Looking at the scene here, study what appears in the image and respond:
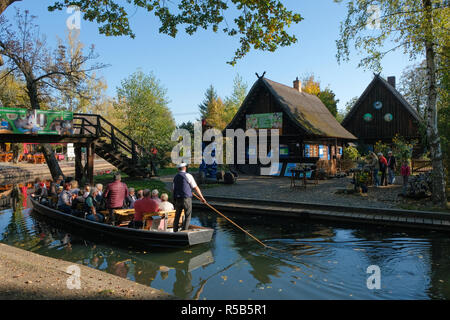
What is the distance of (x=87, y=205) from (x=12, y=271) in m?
5.38

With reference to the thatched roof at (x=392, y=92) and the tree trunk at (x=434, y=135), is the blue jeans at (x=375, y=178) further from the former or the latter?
the thatched roof at (x=392, y=92)

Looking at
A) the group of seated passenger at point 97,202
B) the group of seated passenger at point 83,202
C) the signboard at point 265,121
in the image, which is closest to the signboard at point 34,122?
the group of seated passenger at point 97,202

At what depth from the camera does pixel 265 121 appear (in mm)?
24359

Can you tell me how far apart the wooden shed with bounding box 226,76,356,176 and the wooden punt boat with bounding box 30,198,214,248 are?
555 inches

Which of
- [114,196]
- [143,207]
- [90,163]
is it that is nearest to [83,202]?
[114,196]

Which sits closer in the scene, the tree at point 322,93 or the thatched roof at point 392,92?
the thatched roof at point 392,92

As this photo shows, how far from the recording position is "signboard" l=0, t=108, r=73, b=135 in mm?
16438

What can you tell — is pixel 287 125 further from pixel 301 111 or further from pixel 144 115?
pixel 144 115

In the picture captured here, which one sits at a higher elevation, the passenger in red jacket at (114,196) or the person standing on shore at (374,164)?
the person standing on shore at (374,164)

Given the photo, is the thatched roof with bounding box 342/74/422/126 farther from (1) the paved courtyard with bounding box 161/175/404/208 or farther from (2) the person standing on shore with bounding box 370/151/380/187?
(1) the paved courtyard with bounding box 161/175/404/208

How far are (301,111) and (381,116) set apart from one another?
11386 mm

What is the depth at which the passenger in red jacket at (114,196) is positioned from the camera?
986cm

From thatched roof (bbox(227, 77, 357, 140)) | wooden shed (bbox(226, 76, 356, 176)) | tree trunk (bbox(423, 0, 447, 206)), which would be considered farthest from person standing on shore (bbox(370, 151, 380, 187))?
thatched roof (bbox(227, 77, 357, 140))

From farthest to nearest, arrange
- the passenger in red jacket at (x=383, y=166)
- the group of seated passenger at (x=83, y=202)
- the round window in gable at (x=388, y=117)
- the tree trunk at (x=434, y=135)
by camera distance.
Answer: the round window in gable at (x=388, y=117)
the passenger in red jacket at (x=383, y=166)
the tree trunk at (x=434, y=135)
the group of seated passenger at (x=83, y=202)
